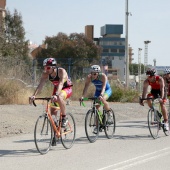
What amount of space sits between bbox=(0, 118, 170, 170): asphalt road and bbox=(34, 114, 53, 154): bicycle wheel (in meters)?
0.15

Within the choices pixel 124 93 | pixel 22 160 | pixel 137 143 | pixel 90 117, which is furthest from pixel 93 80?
pixel 124 93

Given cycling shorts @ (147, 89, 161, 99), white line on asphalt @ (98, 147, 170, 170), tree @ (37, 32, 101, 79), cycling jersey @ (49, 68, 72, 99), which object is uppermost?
tree @ (37, 32, 101, 79)

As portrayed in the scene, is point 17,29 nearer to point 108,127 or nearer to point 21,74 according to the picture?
point 21,74

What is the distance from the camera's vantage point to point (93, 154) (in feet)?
32.5

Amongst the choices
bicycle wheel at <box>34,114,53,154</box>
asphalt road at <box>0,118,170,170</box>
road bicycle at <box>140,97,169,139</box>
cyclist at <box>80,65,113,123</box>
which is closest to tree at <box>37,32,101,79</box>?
road bicycle at <box>140,97,169,139</box>

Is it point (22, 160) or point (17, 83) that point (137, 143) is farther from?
point (17, 83)

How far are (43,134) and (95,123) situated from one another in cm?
224

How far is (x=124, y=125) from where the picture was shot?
627 inches

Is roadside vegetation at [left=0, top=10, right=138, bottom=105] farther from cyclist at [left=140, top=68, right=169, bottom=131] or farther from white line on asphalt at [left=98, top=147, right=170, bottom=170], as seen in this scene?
white line on asphalt at [left=98, top=147, right=170, bottom=170]

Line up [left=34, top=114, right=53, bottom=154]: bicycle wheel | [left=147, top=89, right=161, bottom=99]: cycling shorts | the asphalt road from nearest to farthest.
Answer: the asphalt road → [left=34, top=114, right=53, bottom=154]: bicycle wheel → [left=147, top=89, right=161, bottom=99]: cycling shorts

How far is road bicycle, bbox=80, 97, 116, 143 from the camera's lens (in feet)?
38.1

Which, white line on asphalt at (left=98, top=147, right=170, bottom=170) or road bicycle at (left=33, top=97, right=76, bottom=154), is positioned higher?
road bicycle at (left=33, top=97, right=76, bottom=154)

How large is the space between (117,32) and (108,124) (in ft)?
371

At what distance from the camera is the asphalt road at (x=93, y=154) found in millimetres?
8695
